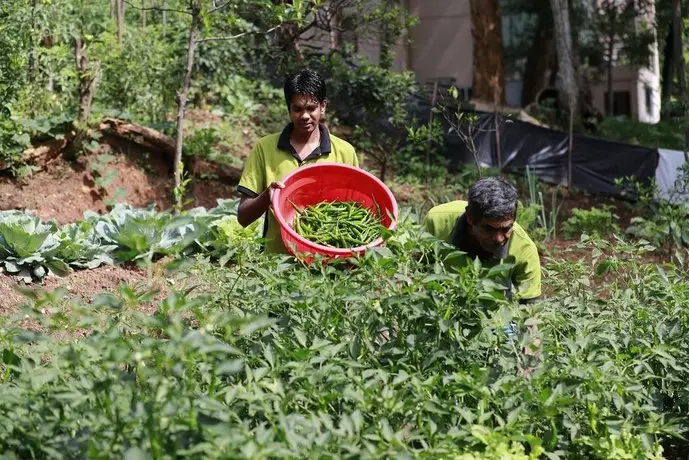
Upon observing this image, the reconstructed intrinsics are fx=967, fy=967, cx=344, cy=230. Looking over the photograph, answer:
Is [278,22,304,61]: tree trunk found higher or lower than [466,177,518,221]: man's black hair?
higher

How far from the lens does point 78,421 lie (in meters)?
2.38

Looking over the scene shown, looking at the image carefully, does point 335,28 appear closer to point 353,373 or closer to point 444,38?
point 353,373

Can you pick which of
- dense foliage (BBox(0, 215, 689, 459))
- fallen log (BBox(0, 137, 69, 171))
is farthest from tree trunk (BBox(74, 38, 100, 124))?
dense foliage (BBox(0, 215, 689, 459))

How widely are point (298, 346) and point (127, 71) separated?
6.63 metres

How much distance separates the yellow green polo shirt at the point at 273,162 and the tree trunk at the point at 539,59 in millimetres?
16196

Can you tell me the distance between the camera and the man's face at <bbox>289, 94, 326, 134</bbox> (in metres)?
3.81

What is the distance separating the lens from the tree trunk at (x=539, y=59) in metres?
19.5

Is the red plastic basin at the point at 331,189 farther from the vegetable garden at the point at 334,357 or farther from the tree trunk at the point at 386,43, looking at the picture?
the tree trunk at the point at 386,43

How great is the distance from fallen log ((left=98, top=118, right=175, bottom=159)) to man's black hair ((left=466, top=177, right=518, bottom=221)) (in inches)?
210

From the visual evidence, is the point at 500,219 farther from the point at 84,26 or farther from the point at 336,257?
the point at 84,26

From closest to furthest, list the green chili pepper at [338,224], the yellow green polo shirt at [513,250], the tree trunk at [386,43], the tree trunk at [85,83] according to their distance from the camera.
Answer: the yellow green polo shirt at [513,250] < the green chili pepper at [338,224] < the tree trunk at [85,83] < the tree trunk at [386,43]

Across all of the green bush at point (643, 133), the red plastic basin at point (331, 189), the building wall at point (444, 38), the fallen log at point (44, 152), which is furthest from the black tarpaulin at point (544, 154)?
the building wall at point (444, 38)

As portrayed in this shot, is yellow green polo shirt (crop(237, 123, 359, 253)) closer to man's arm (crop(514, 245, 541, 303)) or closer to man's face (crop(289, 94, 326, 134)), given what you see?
man's face (crop(289, 94, 326, 134))

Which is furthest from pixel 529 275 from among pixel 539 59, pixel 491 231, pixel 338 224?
pixel 539 59
